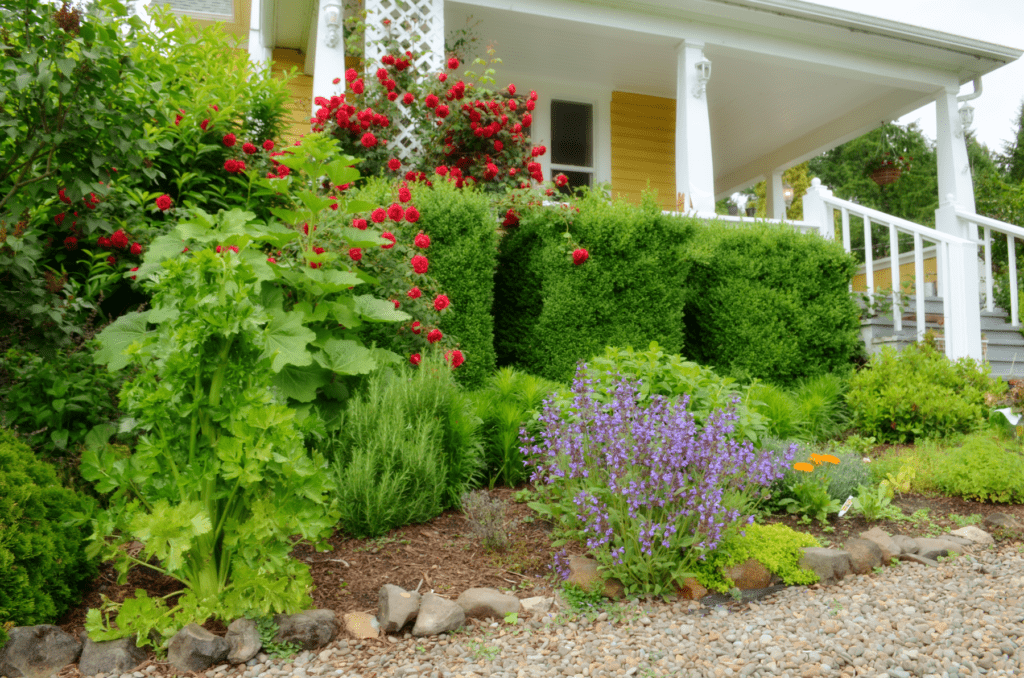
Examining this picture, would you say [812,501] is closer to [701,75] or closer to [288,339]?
[288,339]

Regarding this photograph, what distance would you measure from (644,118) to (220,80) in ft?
20.0

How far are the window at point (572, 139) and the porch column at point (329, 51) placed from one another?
12.2 ft

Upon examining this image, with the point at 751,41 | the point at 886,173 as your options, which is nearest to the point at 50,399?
the point at 751,41

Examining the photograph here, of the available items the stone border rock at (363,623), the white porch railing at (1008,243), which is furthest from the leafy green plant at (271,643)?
the white porch railing at (1008,243)

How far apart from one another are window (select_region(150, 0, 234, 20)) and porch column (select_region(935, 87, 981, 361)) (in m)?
9.39

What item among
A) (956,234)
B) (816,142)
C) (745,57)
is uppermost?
(816,142)

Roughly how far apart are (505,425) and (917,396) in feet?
10.5

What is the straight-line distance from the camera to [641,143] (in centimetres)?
946

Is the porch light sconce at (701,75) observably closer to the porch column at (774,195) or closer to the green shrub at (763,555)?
the porch column at (774,195)

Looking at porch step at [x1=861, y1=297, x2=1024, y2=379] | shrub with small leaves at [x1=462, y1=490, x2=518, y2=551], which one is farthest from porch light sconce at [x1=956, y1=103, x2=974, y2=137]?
shrub with small leaves at [x1=462, y1=490, x2=518, y2=551]

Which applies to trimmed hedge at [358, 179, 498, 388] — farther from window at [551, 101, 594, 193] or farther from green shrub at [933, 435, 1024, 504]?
window at [551, 101, 594, 193]

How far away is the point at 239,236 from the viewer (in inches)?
105

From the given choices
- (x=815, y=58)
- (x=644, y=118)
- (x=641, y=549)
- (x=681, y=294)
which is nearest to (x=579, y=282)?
(x=681, y=294)

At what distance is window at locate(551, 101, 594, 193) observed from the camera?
30.4 ft
